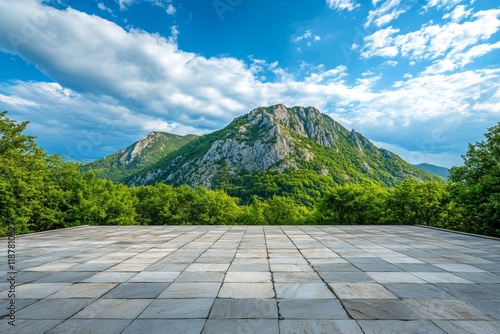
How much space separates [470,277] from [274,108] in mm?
138632

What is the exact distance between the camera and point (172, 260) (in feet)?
24.1

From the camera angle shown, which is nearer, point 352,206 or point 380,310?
point 380,310

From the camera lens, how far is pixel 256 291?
15.5 feet

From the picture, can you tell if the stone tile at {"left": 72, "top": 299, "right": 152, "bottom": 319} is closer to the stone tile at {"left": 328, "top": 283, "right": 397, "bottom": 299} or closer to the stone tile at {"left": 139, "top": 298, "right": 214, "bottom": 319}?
the stone tile at {"left": 139, "top": 298, "right": 214, "bottom": 319}

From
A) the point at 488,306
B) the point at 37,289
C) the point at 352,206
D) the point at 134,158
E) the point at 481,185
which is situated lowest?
the point at 37,289

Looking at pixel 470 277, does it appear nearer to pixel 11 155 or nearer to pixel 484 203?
pixel 484 203

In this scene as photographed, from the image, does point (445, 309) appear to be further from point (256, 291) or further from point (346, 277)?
point (256, 291)

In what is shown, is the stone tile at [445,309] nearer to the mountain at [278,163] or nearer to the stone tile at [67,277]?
the stone tile at [67,277]

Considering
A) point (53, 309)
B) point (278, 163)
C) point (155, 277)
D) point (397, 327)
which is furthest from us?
point (278, 163)

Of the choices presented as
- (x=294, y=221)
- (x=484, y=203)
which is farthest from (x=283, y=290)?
(x=294, y=221)

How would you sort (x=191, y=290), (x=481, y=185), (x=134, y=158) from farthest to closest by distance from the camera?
1. (x=134, y=158)
2. (x=481, y=185)
3. (x=191, y=290)

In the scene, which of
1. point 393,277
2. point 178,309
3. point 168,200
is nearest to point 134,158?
point 168,200

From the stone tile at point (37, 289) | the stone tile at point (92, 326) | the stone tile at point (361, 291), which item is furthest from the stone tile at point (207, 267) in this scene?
the stone tile at point (92, 326)

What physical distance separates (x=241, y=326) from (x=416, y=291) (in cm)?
344
